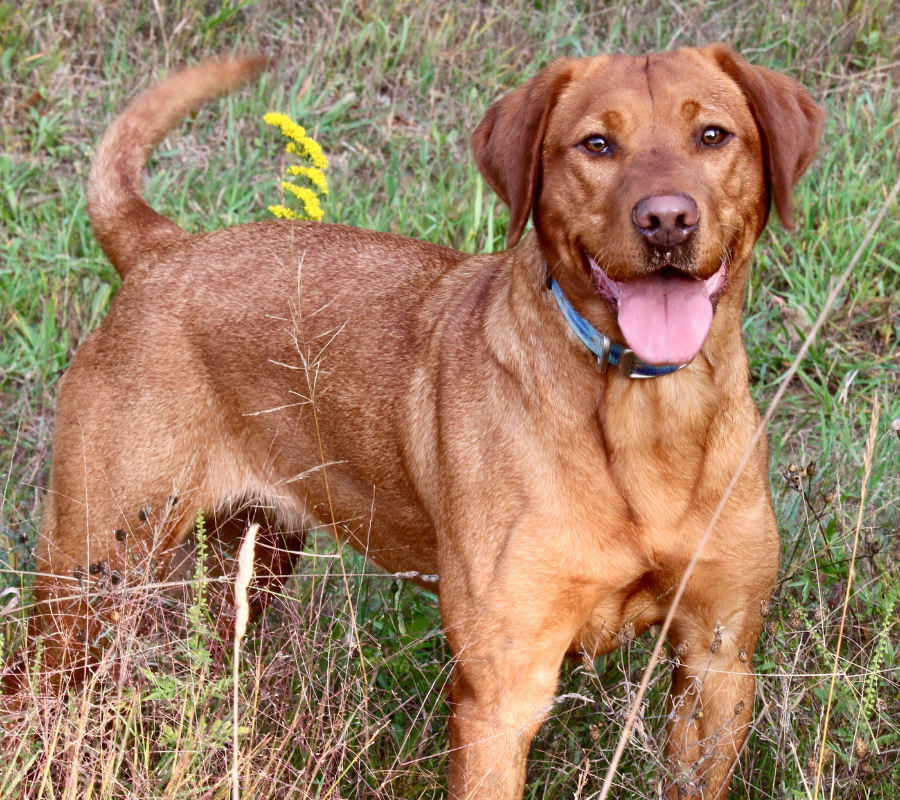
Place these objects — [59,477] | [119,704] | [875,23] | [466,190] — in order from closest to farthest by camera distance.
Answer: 1. [119,704]
2. [59,477]
3. [466,190]
4. [875,23]

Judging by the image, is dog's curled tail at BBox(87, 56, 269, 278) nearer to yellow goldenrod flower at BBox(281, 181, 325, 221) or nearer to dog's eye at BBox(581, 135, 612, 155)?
yellow goldenrod flower at BBox(281, 181, 325, 221)

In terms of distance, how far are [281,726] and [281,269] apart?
1562 mm

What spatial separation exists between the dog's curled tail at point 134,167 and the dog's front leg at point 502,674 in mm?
1971

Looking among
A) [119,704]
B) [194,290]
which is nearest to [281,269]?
[194,290]

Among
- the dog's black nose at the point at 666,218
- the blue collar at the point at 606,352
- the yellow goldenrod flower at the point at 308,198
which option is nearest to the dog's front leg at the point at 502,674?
the blue collar at the point at 606,352

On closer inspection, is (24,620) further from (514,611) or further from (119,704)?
(514,611)

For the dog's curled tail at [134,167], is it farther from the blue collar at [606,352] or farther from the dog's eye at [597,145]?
the blue collar at [606,352]

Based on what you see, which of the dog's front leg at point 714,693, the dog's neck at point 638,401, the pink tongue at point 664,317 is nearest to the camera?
the pink tongue at point 664,317

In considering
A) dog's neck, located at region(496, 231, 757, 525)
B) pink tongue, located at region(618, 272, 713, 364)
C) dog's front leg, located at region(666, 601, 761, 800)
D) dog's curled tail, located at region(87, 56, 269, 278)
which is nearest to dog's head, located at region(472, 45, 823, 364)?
pink tongue, located at region(618, 272, 713, 364)

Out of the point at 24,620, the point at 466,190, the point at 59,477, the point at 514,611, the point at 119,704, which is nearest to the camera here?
the point at 119,704

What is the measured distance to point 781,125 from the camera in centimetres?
294

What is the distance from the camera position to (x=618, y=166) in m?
2.81

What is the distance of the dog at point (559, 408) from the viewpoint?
9.29 ft

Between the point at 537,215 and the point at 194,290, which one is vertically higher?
the point at 537,215
